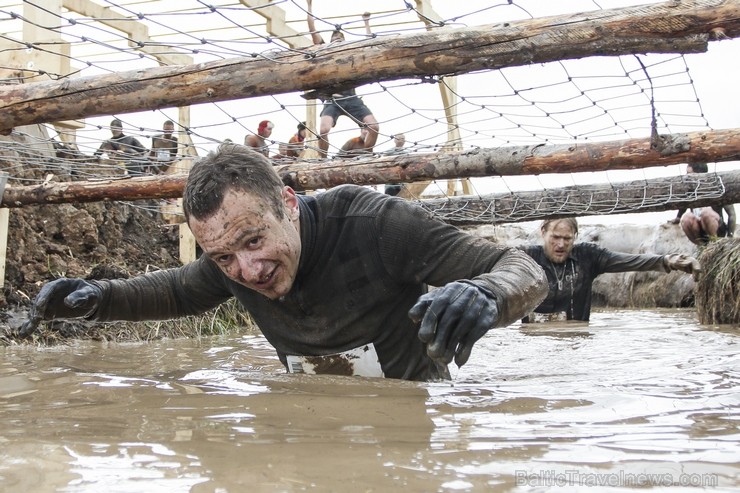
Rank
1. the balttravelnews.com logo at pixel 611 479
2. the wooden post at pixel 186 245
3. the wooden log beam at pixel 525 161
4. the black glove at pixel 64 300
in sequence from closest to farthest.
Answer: the balttravelnews.com logo at pixel 611 479 → the black glove at pixel 64 300 → the wooden log beam at pixel 525 161 → the wooden post at pixel 186 245

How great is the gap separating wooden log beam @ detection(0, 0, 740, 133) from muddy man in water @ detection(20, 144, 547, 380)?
1.67 ft

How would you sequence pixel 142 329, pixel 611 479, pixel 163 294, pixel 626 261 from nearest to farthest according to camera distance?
1. pixel 611 479
2. pixel 163 294
3. pixel 142 329
4. pixel 626 261

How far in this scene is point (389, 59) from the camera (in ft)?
9.78

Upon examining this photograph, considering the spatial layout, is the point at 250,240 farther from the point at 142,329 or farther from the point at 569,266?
the point at 569,266

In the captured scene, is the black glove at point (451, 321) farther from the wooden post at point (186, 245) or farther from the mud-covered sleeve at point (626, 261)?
the wooden post at point (186, 245)

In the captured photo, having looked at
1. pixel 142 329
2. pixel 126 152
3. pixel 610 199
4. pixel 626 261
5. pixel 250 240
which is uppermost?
pixel 126 152

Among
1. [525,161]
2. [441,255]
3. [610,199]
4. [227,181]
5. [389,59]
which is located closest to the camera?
[227,181]

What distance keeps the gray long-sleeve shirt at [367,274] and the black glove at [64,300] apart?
0.67 m

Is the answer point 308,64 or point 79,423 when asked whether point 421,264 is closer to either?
point 308,64

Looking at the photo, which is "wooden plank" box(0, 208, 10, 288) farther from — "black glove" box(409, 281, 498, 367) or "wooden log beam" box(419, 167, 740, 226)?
"black glove" box(409, 281, 498, 367)

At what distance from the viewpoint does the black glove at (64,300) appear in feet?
11.0

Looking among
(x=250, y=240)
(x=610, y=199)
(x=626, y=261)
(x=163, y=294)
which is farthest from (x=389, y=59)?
(x=626, y=261)

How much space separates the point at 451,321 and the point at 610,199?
5.14 m

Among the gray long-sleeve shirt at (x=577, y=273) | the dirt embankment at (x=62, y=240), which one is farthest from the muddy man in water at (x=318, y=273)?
the gray long-sleeve shirt at (x=577, y=273)
